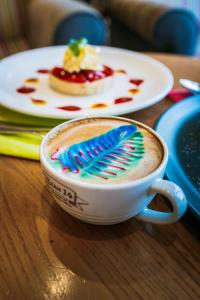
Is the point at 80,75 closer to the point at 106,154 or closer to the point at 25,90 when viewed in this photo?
the point at 25,90

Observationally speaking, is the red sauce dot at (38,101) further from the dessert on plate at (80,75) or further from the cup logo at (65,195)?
the cup logo at (65,195)

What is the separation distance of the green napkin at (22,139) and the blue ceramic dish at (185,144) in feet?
0.76

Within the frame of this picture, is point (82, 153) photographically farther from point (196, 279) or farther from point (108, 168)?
point (196, 279)

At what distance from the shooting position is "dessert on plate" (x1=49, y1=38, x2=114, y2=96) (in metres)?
0.84

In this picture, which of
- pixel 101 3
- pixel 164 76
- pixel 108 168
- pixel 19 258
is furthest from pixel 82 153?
pixel 101 3

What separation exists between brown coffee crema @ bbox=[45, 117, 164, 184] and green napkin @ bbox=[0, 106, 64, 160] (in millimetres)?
120

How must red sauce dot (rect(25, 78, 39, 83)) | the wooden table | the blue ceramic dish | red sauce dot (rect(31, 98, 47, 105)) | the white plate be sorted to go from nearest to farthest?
the wooden table, the blue ceramic dish, the white plate, red sauce dot (rect(31, 98, 47, 105)), red sauce dot (rect(25, 78, 39, 83))

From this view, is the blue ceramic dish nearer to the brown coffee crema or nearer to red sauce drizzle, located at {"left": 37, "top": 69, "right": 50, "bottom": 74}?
the brown coffee crema

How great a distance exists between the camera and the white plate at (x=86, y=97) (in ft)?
2.29

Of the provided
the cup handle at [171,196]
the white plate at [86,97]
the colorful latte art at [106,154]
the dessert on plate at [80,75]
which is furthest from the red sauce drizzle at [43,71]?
the cup handle at [171,196]

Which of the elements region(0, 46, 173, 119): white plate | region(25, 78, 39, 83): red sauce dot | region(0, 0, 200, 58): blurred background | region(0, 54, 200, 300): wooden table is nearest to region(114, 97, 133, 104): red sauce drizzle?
region(0, 46, 173, 119): white plate

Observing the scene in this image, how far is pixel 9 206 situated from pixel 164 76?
0.60 m

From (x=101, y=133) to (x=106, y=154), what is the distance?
0.05 metres

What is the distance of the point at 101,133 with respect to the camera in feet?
1.61
